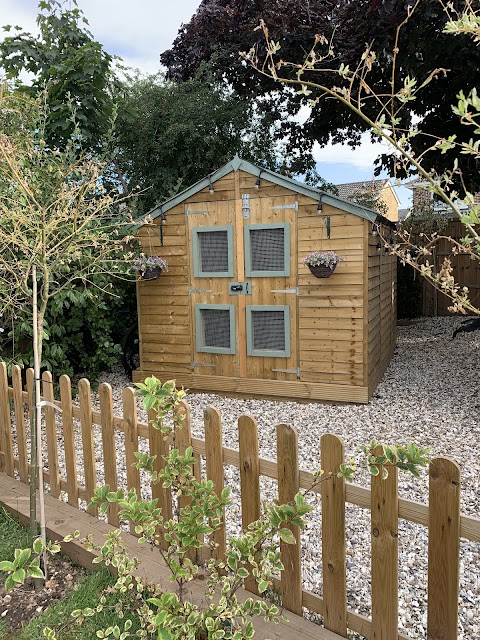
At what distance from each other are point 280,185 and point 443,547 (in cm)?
482

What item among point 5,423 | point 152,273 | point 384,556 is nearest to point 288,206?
point 152,273

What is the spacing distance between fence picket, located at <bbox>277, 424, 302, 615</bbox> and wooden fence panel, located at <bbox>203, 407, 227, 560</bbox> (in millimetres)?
320

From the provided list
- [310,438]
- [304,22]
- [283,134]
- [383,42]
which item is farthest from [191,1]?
[310,438]

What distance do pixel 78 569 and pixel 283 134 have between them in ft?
36.8

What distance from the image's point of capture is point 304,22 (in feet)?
27.4

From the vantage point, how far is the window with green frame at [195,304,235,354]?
6.30 m

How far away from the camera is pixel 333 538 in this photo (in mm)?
1922

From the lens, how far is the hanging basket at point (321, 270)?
5.55 m

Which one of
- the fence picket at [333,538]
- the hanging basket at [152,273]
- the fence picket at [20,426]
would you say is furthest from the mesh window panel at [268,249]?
the fence picket at [333,538]

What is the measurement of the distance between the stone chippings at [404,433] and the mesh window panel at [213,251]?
1.70m

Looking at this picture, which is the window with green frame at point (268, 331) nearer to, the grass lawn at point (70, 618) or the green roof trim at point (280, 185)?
the green roof trim at point (280, 185)

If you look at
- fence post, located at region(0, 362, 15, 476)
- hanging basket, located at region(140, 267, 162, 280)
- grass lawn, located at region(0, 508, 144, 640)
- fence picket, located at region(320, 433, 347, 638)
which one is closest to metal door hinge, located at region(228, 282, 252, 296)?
hanging basket, located at region(140, 267, 162, 280)

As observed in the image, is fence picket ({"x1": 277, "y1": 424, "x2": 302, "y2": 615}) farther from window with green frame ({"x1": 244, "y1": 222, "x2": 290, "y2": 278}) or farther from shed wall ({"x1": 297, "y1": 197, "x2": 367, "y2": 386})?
window with green frame ({"x1": 244, "y1": 222, "x2": 290, "y2": 278})

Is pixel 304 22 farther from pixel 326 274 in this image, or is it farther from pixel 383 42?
pixel 326 274
